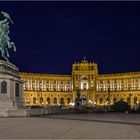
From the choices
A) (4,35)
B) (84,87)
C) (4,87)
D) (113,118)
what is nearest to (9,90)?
(4,87)

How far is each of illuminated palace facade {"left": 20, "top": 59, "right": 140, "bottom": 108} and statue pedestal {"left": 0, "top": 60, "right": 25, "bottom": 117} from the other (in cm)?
11712

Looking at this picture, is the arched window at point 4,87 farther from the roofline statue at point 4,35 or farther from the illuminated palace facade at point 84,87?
the illuminated palace facade at point 84,87

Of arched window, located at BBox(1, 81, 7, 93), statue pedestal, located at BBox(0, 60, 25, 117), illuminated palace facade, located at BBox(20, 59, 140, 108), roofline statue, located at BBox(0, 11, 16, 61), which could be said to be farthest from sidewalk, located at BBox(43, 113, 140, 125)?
illuminated palace facade, located at BBox(20, 59, 140, 108)

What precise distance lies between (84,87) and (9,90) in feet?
486

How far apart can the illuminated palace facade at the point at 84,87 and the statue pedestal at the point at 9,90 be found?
117118 millimetres

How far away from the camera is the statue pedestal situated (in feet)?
156

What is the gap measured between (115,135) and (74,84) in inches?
6765

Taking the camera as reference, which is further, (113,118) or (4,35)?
(4,35)

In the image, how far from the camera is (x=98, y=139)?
2047 cm

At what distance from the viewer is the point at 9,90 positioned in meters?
50.5

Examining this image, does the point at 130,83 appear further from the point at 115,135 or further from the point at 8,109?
the point at 115,135

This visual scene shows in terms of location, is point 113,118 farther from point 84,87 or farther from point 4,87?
point 84,87

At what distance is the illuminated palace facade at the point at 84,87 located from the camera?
583 ft

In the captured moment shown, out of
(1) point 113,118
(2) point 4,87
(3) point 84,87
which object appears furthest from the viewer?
(3) point 84,87
